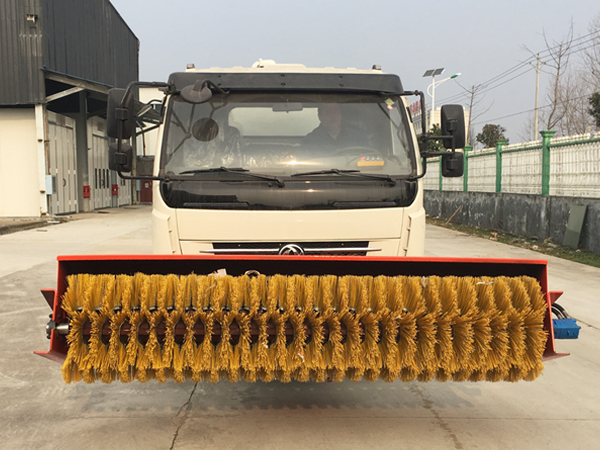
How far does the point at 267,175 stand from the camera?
4262 mm

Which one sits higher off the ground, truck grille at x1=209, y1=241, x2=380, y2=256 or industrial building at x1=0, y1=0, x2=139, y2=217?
industrial building at x1=0, y1=0, x2=139, y2=217

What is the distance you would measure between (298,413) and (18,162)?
18.8 metres

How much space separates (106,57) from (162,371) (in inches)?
1038

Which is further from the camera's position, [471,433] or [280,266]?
[471,433]

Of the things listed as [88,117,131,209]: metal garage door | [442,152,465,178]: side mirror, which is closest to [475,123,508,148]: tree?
[88,117,131,209]: metal garage door

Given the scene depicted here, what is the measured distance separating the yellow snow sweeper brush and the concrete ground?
1.88ft

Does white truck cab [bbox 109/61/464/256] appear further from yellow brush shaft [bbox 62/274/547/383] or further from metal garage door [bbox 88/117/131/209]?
metal garage door [bbox 88/117/131/209]

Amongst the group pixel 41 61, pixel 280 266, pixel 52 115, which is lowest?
pixel 280 266

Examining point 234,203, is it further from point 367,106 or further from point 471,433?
point 471,433

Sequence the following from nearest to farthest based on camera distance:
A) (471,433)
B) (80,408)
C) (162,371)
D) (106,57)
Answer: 1. (162,371)
2. (471,433)
3. (80,408)
4. (106,57)

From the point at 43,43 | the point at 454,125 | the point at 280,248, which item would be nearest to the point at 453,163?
the point at 454,125

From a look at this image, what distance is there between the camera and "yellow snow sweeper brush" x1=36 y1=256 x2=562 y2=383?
117 inches

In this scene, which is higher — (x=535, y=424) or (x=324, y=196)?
(x=324, y=196)

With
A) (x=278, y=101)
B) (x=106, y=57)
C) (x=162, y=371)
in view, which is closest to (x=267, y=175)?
(x=278, y=101)
